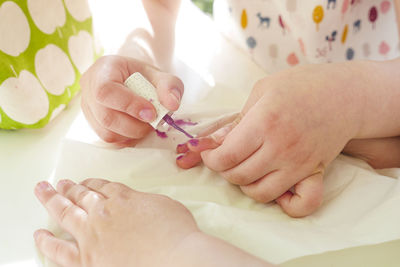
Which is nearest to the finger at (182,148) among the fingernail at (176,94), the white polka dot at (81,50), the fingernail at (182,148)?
the fingernail at (182,148)

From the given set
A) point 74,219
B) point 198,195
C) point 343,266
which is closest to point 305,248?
point 343,266

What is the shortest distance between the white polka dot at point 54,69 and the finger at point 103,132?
13 cm

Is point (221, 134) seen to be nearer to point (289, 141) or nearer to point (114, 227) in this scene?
point (289, 141)

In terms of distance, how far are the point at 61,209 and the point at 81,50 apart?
0.43m

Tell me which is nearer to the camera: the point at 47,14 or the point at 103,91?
the point at 103,91

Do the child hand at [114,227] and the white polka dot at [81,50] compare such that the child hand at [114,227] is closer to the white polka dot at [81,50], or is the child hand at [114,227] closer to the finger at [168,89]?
the finger at [168,89]

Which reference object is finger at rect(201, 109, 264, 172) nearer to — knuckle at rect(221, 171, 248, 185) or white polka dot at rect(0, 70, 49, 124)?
knuckle at rect(221, 171, 248, 185)

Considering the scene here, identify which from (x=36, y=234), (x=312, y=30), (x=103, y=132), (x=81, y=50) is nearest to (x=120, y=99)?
(x=103, y=132)

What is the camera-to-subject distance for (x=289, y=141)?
595 mm

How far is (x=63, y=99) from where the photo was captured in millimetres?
856

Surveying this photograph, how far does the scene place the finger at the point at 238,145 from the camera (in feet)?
1.94

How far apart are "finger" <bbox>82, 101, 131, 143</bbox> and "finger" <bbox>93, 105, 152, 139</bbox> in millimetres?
29

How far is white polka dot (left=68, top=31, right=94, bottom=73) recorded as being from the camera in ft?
2.84

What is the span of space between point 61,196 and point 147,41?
1.41ft
